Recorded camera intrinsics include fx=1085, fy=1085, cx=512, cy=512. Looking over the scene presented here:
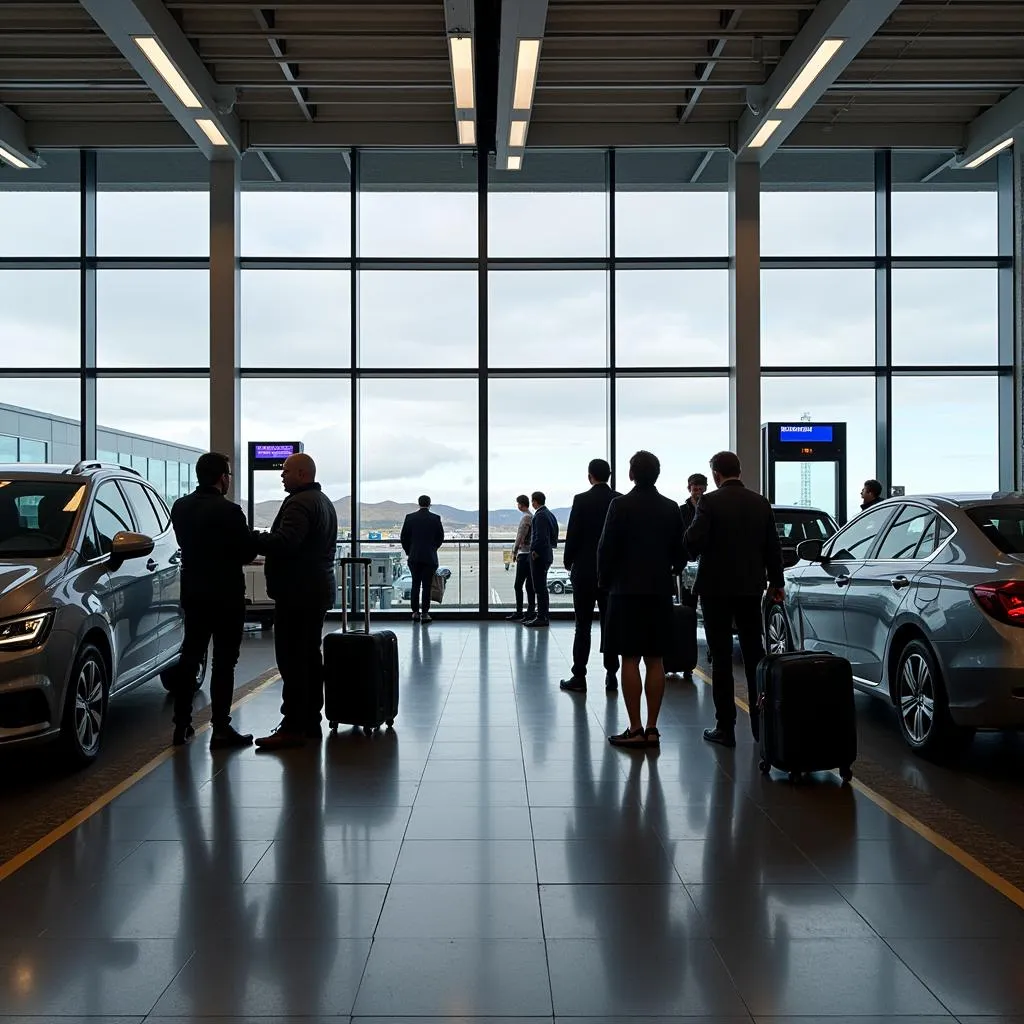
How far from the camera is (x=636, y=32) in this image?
11.2m

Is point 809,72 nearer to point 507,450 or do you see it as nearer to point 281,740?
point 507,450

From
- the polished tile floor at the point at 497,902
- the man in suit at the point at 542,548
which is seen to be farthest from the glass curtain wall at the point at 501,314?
the polished tile floor at the point at 497,902

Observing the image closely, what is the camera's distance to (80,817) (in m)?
4.94

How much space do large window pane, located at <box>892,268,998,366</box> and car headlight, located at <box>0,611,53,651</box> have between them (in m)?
12.4

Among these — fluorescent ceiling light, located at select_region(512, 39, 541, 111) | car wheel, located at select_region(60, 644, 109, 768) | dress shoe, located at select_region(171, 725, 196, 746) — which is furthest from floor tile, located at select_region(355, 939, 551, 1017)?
fluorescent ceiling light, located at select_region(512, 39, 541, 111)

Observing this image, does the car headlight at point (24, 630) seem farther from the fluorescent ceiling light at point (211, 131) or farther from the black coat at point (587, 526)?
the fluorescent ceiling light at point (211, 131)

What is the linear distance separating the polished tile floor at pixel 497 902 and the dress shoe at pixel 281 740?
0.27m

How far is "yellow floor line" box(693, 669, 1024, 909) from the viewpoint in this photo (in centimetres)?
393

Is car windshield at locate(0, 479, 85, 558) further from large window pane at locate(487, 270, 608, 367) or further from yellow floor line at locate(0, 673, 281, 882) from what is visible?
large window pane at locate(487, 270, 608, 367)

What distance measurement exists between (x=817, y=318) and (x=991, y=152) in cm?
297

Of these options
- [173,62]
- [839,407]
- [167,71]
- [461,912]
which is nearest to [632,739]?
[461,912]

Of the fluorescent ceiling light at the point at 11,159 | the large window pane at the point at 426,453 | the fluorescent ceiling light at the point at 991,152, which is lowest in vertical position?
the large window pane at the point at 426,453

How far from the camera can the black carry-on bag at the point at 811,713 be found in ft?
17.9

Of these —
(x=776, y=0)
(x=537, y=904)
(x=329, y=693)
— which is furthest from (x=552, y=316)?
(x=537, y=904)
